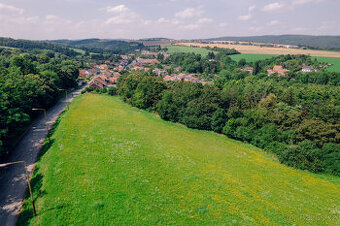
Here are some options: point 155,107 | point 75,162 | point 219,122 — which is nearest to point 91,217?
point 75,162

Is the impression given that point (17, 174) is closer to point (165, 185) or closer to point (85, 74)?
point (165, 185)

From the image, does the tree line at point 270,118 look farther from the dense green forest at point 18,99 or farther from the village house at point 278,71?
the village house at point 278,71

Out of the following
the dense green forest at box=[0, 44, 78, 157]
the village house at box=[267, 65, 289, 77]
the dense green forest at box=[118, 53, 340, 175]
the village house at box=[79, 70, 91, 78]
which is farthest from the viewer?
the village house at box=[79, 70, 91, 78]

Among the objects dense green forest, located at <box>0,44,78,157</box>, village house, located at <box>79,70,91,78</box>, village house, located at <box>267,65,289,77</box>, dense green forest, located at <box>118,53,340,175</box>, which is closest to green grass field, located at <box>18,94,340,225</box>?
dense green forest, located at <box>118,53,340,175</box>

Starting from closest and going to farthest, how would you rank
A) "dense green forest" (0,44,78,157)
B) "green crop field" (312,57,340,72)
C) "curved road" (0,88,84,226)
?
"curved road" (0,88,84,226) < "dense green forest" (0,44,78,157) < "green crop field" (312,57,340,72)

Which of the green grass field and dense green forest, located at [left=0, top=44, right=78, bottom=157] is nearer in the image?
the green grass field

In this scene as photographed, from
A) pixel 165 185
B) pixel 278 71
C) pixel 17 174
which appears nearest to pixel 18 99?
pixel 17 174

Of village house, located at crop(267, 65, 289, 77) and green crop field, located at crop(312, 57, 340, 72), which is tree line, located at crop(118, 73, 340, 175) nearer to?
village house, located at crop(267, 65, 289, 77)
